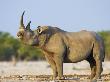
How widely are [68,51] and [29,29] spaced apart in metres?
1.51

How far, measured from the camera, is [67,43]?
1859cm

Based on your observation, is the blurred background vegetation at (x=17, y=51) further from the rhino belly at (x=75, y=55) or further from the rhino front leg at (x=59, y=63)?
the rhino front leg at (x=59, y=63)

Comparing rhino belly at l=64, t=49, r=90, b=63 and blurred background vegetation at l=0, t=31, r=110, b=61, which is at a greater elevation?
rhino belly at l=64, t=49, r=90, b=63

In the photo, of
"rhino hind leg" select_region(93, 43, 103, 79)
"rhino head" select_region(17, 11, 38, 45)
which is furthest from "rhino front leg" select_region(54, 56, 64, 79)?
"rhino hind leg" select_region(93, 43, 103, 79)

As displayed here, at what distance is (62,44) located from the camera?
18406 mm

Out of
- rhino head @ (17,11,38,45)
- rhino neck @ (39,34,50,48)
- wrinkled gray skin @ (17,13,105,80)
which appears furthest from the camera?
rhino neck @ (39,34,50,48)

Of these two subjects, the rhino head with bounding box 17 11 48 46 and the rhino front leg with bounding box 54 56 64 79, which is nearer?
the rhino head with bounding box 17 11 48 46

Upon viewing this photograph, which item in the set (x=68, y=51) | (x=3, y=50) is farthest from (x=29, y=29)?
(x=3, y=50)

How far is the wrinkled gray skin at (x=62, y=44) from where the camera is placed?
18281 mm

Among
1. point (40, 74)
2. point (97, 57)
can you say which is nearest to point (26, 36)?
point (97, 57)

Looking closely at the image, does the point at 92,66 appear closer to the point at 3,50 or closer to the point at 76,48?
the point at 76,48

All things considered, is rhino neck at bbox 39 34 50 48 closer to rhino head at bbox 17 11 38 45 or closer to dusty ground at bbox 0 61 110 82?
rhino head at bbox 17 11 38 45

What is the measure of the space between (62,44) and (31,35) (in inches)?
42.3

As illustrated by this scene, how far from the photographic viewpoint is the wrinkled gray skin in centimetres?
1828
